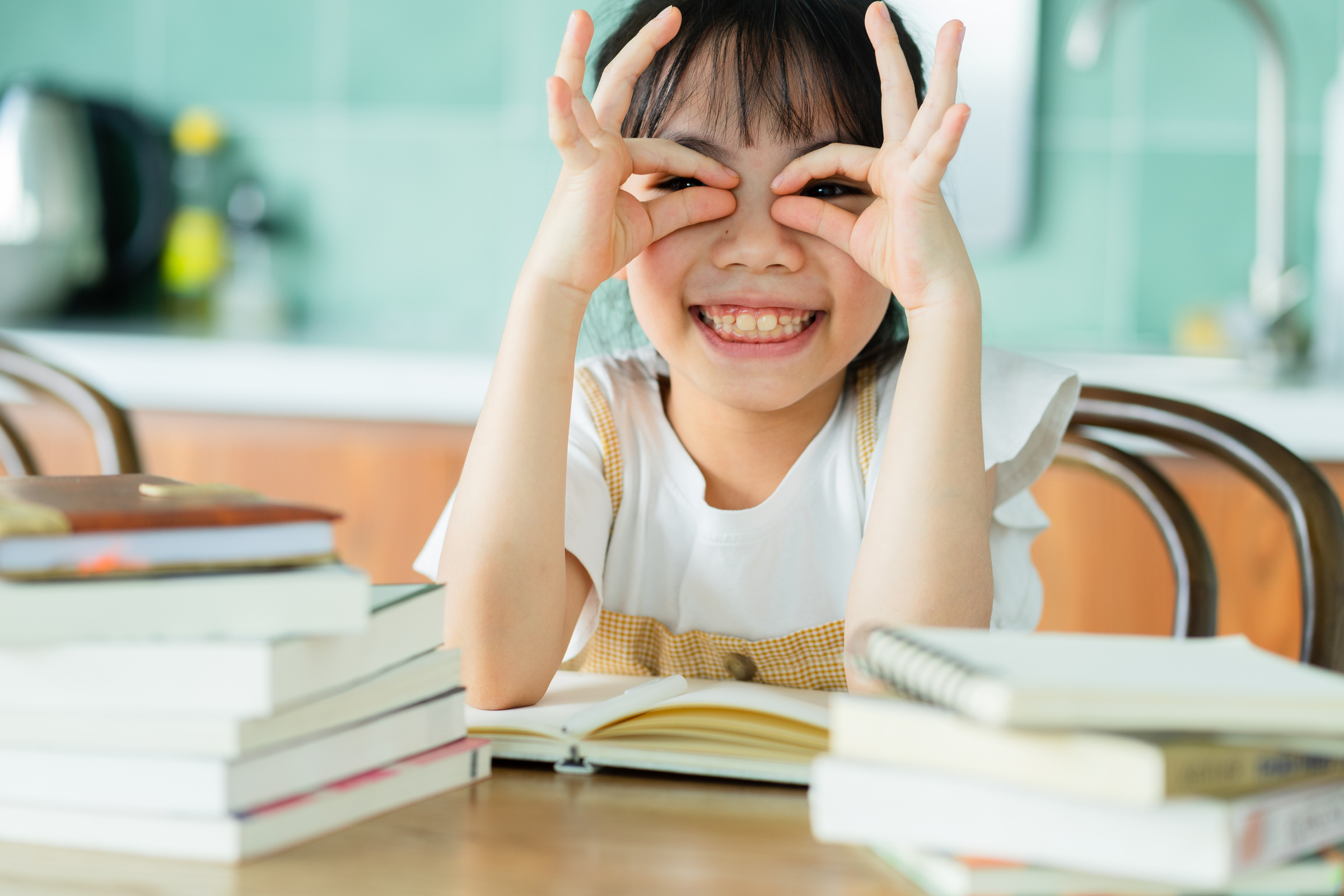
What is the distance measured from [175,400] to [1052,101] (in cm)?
153

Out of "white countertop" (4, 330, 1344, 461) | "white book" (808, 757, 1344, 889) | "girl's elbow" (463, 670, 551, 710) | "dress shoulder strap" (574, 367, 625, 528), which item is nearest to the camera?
"white book" (808, 757, 1344, 889)

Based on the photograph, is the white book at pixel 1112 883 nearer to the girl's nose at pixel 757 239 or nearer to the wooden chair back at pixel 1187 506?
the wooden chair back at pixel 1187 506

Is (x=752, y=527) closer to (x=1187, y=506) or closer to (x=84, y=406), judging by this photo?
(x=1187, y=506)

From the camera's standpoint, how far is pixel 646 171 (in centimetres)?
93

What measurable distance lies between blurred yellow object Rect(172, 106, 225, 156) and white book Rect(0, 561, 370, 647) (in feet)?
7.23

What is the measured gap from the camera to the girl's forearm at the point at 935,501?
788 mm

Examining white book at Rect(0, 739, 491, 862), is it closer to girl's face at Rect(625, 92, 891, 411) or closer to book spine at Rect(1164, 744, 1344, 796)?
book spine at Rect(1164, 744, 1344, 796)

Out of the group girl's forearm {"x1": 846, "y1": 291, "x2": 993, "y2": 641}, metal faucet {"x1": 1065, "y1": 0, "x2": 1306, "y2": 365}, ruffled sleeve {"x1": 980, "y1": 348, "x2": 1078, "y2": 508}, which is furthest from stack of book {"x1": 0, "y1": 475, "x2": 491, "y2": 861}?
metal faucet {"x1": 1065, "y1": 0, "x2": 1306, "y2": 365}

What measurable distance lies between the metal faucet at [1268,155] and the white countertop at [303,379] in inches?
7.2

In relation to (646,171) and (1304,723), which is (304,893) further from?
(646,171)

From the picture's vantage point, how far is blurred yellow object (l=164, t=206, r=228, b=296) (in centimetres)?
247

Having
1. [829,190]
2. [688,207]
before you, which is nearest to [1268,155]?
[829,190]

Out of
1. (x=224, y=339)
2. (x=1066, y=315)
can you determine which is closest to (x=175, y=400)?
(x=224, y=339)

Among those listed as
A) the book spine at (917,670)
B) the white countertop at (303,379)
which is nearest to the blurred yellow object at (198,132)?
the white countertop at (303,379)
